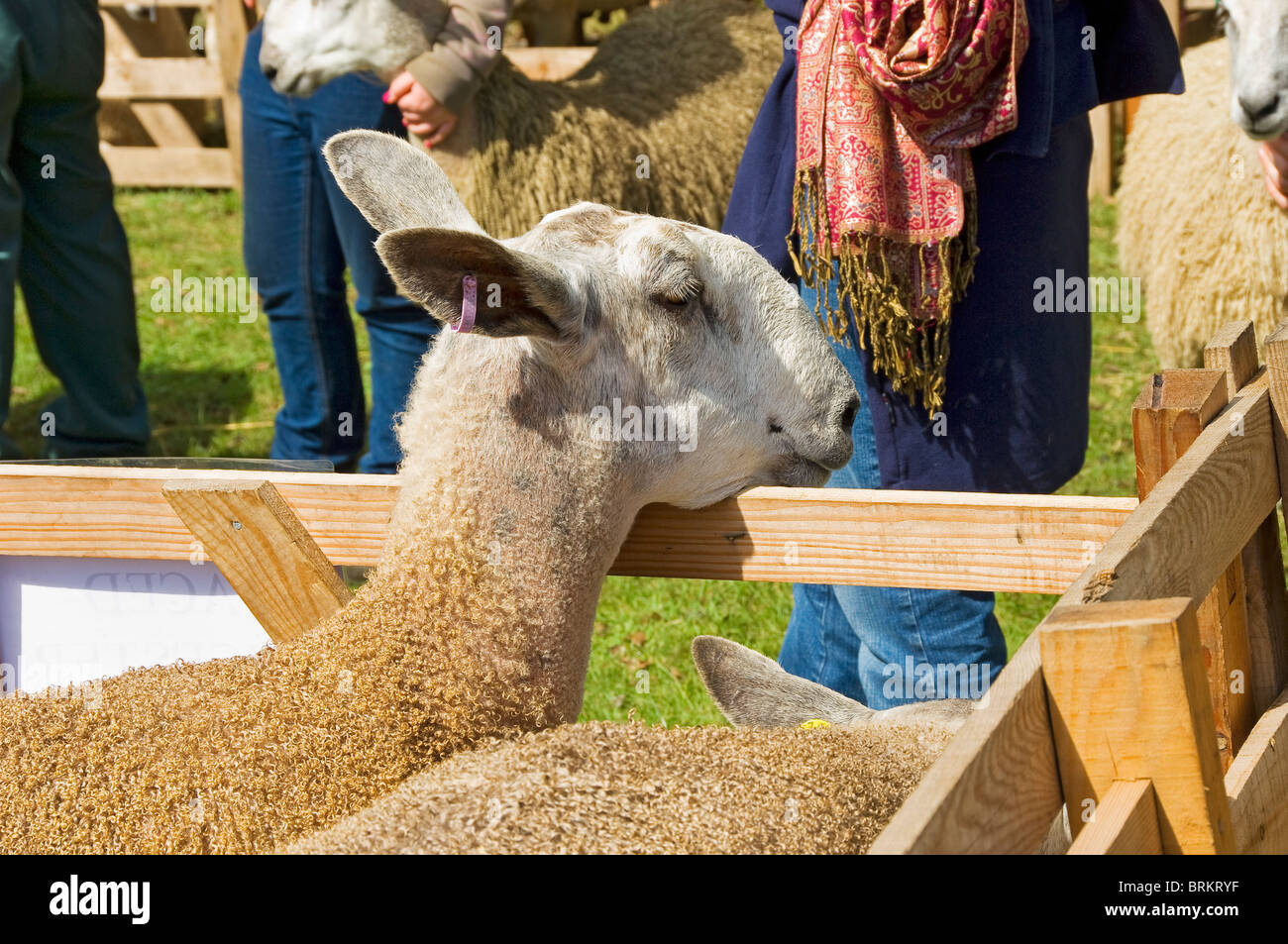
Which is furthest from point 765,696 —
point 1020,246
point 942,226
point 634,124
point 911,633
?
point 634,124

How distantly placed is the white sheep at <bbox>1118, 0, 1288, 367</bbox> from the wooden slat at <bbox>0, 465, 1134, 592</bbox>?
2245 mm

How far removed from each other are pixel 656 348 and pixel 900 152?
2.60 feet

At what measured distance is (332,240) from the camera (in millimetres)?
4770

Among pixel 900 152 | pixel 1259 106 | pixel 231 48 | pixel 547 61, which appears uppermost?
pixel 231 48

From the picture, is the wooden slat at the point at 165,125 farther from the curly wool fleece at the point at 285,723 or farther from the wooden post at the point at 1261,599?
the wooden post at the point at 1261,599

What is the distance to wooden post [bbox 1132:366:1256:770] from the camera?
6.54ft

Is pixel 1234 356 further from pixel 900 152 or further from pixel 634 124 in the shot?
pixel 634 124

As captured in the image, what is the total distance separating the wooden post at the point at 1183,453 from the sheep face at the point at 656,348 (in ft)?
1.53

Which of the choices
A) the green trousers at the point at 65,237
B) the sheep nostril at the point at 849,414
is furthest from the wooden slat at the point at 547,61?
the sheep nostril at the point at 849,414

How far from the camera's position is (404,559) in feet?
6.81

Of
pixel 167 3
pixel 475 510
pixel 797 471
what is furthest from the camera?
pixel 167 3

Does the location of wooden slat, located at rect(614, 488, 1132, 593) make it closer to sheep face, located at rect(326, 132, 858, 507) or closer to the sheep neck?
sheep face, located at rect(326, 132, 858, 507)

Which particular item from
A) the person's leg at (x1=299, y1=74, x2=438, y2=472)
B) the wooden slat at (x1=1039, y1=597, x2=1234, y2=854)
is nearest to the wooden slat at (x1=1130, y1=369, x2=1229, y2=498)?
the wooden slat at (x1=1039, y1=597, x2=1234, y2=854)
